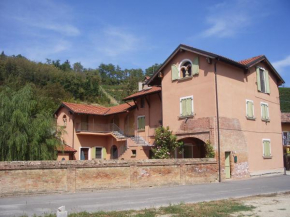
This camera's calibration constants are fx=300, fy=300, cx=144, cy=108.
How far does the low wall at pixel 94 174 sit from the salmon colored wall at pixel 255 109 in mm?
4889

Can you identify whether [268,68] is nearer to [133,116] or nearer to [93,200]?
[133,116]

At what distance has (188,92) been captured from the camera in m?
22.1

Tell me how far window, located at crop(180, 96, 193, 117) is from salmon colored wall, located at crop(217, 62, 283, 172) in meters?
2.26

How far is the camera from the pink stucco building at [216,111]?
20469mm

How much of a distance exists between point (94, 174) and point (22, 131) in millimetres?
5737

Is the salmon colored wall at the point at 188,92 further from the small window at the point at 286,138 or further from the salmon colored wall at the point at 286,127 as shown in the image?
the salmon colored wall at the point at 286,127

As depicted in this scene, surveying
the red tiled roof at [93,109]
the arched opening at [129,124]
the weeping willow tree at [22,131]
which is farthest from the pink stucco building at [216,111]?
the weeping willow tree at [22,131]

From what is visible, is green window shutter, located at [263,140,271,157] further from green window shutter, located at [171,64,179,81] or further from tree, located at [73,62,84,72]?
tree, located at [73,62,84,72]

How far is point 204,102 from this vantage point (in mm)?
20906

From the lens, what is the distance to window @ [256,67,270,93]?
2434 cm

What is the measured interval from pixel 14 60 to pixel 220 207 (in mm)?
74495

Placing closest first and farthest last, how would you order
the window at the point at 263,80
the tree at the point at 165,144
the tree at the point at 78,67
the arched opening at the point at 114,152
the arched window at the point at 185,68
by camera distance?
1. the tree at the point at 165,144
2. the arched window at the point at 185,68
3. the window at the point at 263,80
4. the arched opening at the point at 114,152
5. the tree at the point at 78,67

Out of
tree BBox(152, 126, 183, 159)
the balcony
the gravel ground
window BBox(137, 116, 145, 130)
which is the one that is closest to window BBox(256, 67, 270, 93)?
tree BBox(152, 126, 183, 159)

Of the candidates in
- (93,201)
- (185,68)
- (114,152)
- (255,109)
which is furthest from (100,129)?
(93,201)
